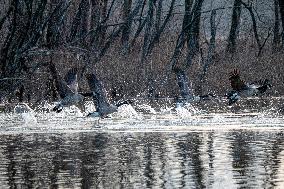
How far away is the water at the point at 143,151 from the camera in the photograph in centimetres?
1276

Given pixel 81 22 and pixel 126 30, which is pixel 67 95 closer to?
pixel 81 22

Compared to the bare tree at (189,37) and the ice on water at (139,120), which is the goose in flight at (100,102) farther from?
the bare tree at (189,37)

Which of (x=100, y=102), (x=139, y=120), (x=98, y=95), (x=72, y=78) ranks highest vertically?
(x=72, y=78)

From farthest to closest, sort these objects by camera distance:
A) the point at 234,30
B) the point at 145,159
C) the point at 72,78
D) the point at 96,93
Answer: the point at 234,30 < the point at 72,78 < the point at 96,93 < the point at 145,159

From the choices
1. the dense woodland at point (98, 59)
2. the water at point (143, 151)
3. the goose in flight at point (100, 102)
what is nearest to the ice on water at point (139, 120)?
the water at point (143, 151)

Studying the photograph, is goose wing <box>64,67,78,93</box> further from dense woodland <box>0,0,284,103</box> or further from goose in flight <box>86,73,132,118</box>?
dense woodland <box>0,0,284,103</box>

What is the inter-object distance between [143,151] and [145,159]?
4.57 feet

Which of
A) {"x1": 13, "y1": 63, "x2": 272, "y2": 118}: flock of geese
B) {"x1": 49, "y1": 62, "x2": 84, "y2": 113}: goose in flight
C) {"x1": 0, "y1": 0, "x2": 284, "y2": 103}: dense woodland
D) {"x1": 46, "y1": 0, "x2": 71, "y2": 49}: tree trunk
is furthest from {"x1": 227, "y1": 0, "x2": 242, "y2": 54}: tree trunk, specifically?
{"x1": 49, "y1": 62, "x2": 84, "y2": 113}: goose in flight

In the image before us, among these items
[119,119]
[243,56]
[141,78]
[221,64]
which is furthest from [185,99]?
[243,56]

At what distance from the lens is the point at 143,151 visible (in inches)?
656

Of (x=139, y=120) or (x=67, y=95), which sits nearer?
(x=139, y=120)

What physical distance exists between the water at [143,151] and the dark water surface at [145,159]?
0.04 feet

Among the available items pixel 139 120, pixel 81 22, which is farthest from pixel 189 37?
pixel 139 120

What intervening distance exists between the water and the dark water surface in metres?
0.01
